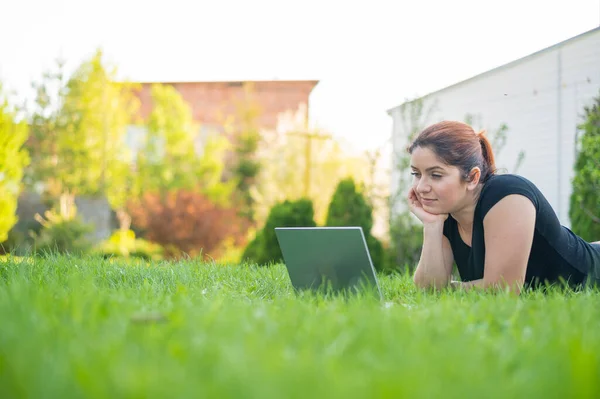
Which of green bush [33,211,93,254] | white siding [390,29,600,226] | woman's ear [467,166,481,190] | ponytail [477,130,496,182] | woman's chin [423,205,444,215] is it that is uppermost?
white siding [390,29,600,226]

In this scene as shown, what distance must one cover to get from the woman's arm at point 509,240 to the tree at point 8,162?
17.0 m

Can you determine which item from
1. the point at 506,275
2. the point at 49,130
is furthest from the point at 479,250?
the point at 49,130

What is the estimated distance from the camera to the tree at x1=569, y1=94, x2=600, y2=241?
815 centimetres

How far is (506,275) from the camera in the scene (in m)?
3.64

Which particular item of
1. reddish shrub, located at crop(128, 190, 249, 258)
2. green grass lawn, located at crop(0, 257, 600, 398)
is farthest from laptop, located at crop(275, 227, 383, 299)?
reddish shrub, located at crop(128, 190, 249, 258)

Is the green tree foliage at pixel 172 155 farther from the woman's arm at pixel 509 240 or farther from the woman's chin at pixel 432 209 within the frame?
the woman's arm at pixel 509 240

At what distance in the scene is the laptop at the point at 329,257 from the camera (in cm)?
330

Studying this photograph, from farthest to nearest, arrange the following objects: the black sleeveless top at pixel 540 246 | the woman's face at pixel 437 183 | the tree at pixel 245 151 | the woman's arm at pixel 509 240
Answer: the tree at pixel 245 151 → the woman's face at pixel 437 183 → the black sleeveless top at pixel 540 246 → the woman's arm at pixel 509 240

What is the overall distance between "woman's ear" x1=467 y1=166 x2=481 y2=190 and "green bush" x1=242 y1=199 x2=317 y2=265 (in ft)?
26.4

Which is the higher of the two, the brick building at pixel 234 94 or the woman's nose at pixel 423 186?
the brick building at pixel 234 94

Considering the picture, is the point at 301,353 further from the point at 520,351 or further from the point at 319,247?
the point at 319,247

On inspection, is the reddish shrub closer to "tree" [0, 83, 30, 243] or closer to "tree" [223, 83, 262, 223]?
"tree" [0, 83, 30, 243]

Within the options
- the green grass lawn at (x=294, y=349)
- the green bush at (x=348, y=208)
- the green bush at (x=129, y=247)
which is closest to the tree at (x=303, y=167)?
the green bush at (x=129, y=247)

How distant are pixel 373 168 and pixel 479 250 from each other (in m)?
8.36
